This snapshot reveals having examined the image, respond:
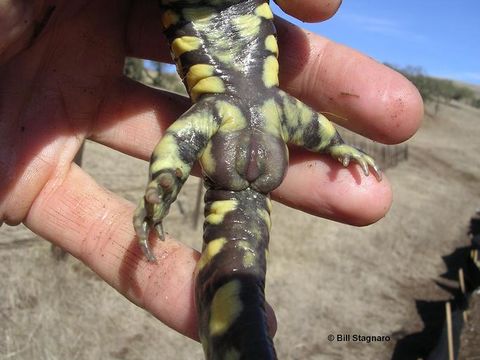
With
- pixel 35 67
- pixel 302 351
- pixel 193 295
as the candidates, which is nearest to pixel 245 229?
pixel 193 295

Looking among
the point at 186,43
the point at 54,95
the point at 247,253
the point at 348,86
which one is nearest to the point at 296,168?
the point at 348,86

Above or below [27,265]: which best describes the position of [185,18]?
above

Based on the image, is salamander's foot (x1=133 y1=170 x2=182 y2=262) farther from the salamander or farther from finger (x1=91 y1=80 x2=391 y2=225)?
finger (x1=91 y1=80 x2=391 y2=225)

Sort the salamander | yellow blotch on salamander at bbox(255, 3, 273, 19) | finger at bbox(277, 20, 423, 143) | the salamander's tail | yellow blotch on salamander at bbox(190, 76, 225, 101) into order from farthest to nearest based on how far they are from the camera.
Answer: finger at bbox(277, 20, 423, 143) < yellow blotch on salamander at bbox(255, 3, 273, 19) < yellow blotch on salamander at bbox(190, 76, 225, 101) < the salamander < the salamander's tail

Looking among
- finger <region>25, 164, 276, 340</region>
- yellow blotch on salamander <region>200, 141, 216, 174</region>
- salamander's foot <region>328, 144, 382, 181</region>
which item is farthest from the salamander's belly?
finger <region>25, 164, 276, 340</region>

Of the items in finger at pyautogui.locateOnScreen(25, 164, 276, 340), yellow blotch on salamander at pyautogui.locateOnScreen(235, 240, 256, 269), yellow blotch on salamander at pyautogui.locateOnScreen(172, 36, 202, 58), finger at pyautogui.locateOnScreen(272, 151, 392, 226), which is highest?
yellow blotch on salamander at pyautogui.locateOnScreen(172, 36, 202, 58)

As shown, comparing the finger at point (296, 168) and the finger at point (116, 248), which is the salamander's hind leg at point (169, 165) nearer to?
the finger at point (116, 248)

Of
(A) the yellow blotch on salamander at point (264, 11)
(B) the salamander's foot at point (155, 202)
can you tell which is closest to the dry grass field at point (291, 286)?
(B) the salamander's foot at point (155, 202)

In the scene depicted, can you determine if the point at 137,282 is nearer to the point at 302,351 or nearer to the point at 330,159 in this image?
the point at 330,159
